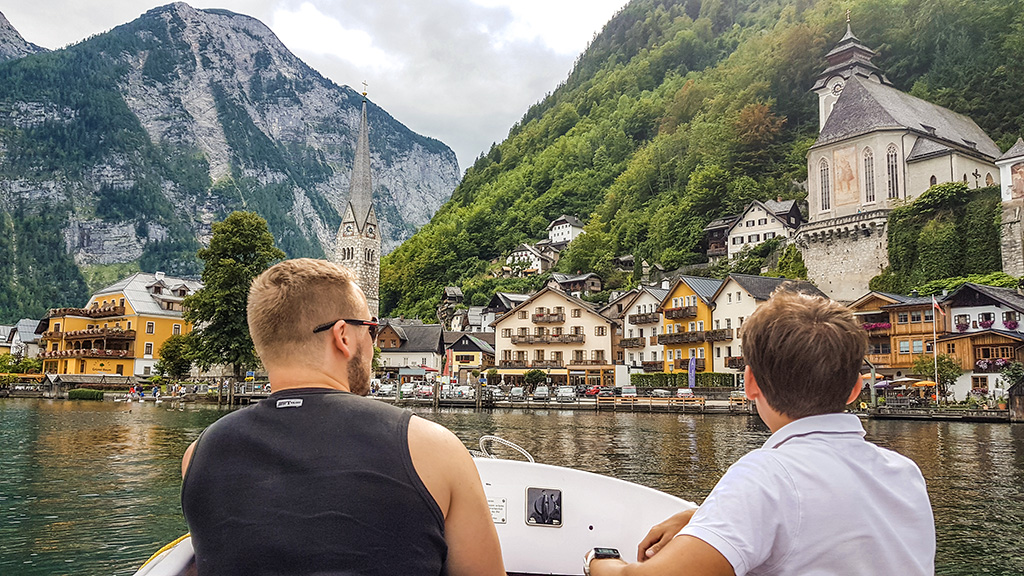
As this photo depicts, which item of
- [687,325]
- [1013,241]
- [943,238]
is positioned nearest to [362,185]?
[687,325]

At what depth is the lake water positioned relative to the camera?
8.02 metres

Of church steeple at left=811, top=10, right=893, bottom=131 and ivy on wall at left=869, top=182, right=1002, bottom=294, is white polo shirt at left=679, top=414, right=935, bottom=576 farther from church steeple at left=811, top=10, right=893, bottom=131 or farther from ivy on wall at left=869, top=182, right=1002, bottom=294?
church steeple at left=811, top=10, right=893, bottom=131

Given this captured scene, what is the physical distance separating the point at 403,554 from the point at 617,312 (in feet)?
226

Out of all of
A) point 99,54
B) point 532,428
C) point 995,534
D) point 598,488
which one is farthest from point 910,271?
point 99,54

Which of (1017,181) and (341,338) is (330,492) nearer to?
(341,338)

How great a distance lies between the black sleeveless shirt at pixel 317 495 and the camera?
2.08 metres

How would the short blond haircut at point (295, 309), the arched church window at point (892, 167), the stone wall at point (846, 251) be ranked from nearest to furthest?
1. the short blond haircut at point (295, 309)
2. the stone wall at point (846, 251)
3. the arched church window at point (892, 167)

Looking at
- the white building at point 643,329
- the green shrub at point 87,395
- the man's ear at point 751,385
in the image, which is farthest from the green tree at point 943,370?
the green shrub at point 87,395

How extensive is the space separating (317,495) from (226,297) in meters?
37.5

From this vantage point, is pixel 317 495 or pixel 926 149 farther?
pixel 926 149

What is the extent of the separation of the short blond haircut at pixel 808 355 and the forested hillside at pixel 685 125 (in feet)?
259

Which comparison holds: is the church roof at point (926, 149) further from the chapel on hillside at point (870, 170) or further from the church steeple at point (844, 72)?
the church steeple at point (844, 72)

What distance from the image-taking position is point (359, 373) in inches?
98.2

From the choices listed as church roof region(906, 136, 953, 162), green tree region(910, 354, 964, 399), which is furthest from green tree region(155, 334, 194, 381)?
church roof region(906, 136, 953, 162)
